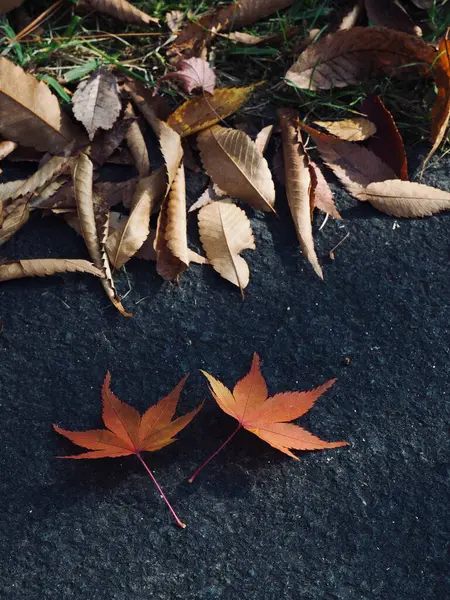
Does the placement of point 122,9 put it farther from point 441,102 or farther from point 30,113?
point 441,102

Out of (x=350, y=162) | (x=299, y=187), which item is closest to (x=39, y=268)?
(x=299, y=187)

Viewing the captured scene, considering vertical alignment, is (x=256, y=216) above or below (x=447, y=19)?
below

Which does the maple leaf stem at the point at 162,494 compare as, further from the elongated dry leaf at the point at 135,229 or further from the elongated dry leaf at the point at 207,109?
the elongated dry leaf at the point at 207,109

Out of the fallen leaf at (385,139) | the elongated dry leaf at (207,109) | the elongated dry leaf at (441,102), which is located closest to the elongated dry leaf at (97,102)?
the elongated dry leaf at (207,109)

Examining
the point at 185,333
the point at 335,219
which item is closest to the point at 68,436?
the point at 185,333

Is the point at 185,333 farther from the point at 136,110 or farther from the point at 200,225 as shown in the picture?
the point at 136,110
